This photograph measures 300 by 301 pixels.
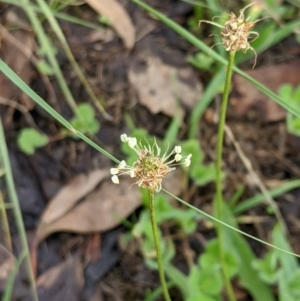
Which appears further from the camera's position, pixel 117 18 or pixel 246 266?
pixel 117 18

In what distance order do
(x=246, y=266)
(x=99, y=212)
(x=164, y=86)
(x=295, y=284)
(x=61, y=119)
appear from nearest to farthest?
(x=61, y=119) < (x=295, y=284) < (x=246, y=266) < (x=99, y=212) < (x=164, y=86)

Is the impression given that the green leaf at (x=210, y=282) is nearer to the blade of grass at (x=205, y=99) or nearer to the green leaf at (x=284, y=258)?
the green leaf at (x=284, y=258)

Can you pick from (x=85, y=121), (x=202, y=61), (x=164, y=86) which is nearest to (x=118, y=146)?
(x=85, y=121)

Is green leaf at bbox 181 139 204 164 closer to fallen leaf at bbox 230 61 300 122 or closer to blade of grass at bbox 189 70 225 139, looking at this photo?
blade of grass at bbox 189 70 225 139

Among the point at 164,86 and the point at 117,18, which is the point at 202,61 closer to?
the point at 164,86

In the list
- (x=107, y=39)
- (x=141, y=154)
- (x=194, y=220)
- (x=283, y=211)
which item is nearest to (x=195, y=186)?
(x=194, y=220)

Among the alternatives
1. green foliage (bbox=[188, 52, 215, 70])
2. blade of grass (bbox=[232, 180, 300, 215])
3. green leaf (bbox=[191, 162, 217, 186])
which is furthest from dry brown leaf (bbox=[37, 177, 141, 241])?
green foliage (bbox=[188, 52, 215, 70])

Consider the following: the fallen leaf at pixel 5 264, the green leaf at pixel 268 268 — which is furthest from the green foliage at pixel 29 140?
the green leaf at pixel 268 268

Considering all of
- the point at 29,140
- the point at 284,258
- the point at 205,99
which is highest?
the point at 205,99
